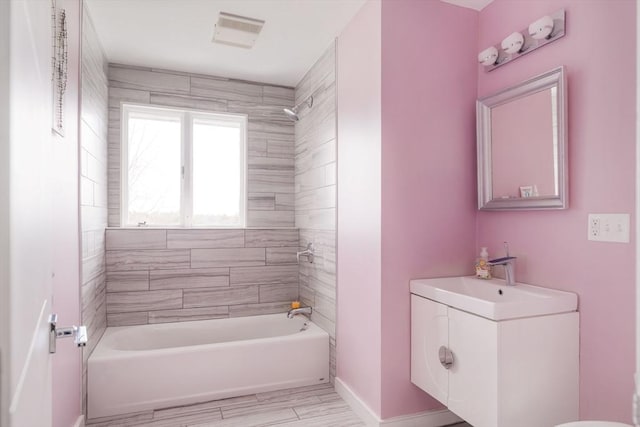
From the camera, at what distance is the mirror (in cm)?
180

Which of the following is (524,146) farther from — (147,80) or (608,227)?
(147,80)

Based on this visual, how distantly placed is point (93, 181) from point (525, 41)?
9.08 feet

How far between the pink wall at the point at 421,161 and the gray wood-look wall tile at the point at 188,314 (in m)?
1.71

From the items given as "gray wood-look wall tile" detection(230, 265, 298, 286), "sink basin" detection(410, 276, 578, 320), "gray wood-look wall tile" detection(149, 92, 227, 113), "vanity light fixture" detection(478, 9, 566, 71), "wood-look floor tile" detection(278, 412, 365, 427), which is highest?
"gray wood-look wall tile" detection(149, 92, 227, 113)

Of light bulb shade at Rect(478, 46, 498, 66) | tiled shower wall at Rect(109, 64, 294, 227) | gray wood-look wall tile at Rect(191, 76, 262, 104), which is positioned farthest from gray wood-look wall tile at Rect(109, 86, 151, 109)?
light bulb shade at Rect(478, 46, 498, 66)

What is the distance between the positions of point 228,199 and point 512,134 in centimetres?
248

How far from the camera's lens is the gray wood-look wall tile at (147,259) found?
10.0ft

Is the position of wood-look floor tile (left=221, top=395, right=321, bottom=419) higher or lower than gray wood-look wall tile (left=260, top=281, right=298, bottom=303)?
lower

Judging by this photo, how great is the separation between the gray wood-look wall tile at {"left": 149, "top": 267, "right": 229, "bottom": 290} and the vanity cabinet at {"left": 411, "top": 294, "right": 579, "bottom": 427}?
207 centimetres

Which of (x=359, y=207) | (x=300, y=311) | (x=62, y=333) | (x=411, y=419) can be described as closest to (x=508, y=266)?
(x=359, y=207)

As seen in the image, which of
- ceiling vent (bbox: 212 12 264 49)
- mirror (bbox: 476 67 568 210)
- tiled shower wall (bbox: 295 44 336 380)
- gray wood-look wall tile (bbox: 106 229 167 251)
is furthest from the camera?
gray wood-look wall tile (bbox: 106 229 167 251)

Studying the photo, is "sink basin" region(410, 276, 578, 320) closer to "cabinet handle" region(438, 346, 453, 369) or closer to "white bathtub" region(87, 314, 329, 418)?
"cabinet handle" region(438, 346, 453, 369)

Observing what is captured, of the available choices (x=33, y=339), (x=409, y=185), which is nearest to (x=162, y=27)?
(x=409, y=185)

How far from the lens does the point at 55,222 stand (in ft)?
5.64
